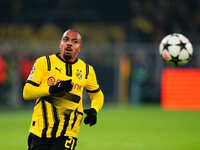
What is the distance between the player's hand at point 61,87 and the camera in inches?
229

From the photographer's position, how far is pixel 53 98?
610 centimetres

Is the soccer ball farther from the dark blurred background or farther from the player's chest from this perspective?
the dark blurred background

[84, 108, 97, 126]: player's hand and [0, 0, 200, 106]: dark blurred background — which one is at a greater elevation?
[0, 0, 200, 106]: dark blurred background

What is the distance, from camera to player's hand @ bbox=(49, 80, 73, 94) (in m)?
5.82

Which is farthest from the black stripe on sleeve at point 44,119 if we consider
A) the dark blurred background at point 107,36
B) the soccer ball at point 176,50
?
the dark blurred background at point 107,36

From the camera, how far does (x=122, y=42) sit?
82.1ft

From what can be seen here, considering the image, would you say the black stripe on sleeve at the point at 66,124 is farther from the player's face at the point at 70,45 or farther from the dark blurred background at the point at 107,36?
the dark blurred background at the point at 107,36

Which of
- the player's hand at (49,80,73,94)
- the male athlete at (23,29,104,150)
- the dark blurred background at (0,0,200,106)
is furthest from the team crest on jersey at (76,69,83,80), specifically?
the dark blurred background at (0,0,200,106)

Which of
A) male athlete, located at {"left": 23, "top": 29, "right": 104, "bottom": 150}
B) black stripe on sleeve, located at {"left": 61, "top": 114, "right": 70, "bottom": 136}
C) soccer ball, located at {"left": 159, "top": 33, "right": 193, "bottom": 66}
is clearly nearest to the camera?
male athlete, located at {"left": 23, "top": 29, "right": 104, "bottom": 150}

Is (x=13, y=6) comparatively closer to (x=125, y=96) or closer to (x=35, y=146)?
(x=125, y=96)

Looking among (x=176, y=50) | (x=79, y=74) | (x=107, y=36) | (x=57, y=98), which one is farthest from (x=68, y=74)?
(x=107, y=36)

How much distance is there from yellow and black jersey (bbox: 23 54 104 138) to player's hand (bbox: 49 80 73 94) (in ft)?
0.24

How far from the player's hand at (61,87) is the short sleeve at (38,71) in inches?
9.3

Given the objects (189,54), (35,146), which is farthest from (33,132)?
(189,54)
